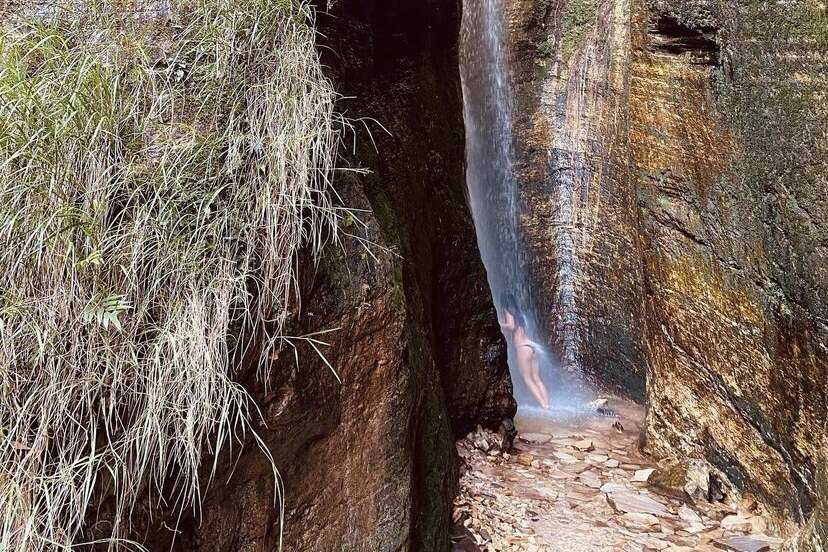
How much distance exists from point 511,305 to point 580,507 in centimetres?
326

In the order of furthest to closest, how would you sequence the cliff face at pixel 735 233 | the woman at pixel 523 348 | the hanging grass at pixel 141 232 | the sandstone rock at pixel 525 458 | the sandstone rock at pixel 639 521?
the woman at pixel 523 348, the sandstone rock at pixel 525 458, the sandstone rock at pixel 639 521, the cliff face at pixel 735 233, the hanging grass at pixel 141 232

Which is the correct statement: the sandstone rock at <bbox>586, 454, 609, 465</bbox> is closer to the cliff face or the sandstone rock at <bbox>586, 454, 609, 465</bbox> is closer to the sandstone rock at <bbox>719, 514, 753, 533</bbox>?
the cliff face

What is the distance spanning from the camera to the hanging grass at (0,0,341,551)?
1577 mm

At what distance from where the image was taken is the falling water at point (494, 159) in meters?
6.05

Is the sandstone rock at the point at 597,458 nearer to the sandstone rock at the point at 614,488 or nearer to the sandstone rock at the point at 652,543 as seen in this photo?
the sandstone rock at the point at 614,488

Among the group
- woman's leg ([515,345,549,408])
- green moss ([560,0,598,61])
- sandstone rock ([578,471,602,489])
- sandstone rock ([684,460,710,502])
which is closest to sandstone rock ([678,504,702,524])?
sandstone rock ([684,460,710,502])

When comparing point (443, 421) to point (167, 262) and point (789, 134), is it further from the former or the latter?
point (789, 134)

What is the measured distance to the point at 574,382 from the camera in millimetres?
5680

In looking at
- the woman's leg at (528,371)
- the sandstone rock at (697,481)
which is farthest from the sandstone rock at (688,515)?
the woman's leg at (528,371)

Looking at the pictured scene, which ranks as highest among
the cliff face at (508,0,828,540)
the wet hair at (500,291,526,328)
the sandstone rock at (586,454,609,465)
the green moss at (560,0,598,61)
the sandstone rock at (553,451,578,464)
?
the green moss at (560,0,598,61)

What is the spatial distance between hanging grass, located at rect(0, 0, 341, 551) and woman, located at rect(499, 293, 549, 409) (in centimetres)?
374

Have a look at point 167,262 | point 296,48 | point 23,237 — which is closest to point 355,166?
point 296,48

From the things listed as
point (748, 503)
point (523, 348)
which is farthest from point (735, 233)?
point (523, 348)

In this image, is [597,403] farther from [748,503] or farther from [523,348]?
[748,503]
